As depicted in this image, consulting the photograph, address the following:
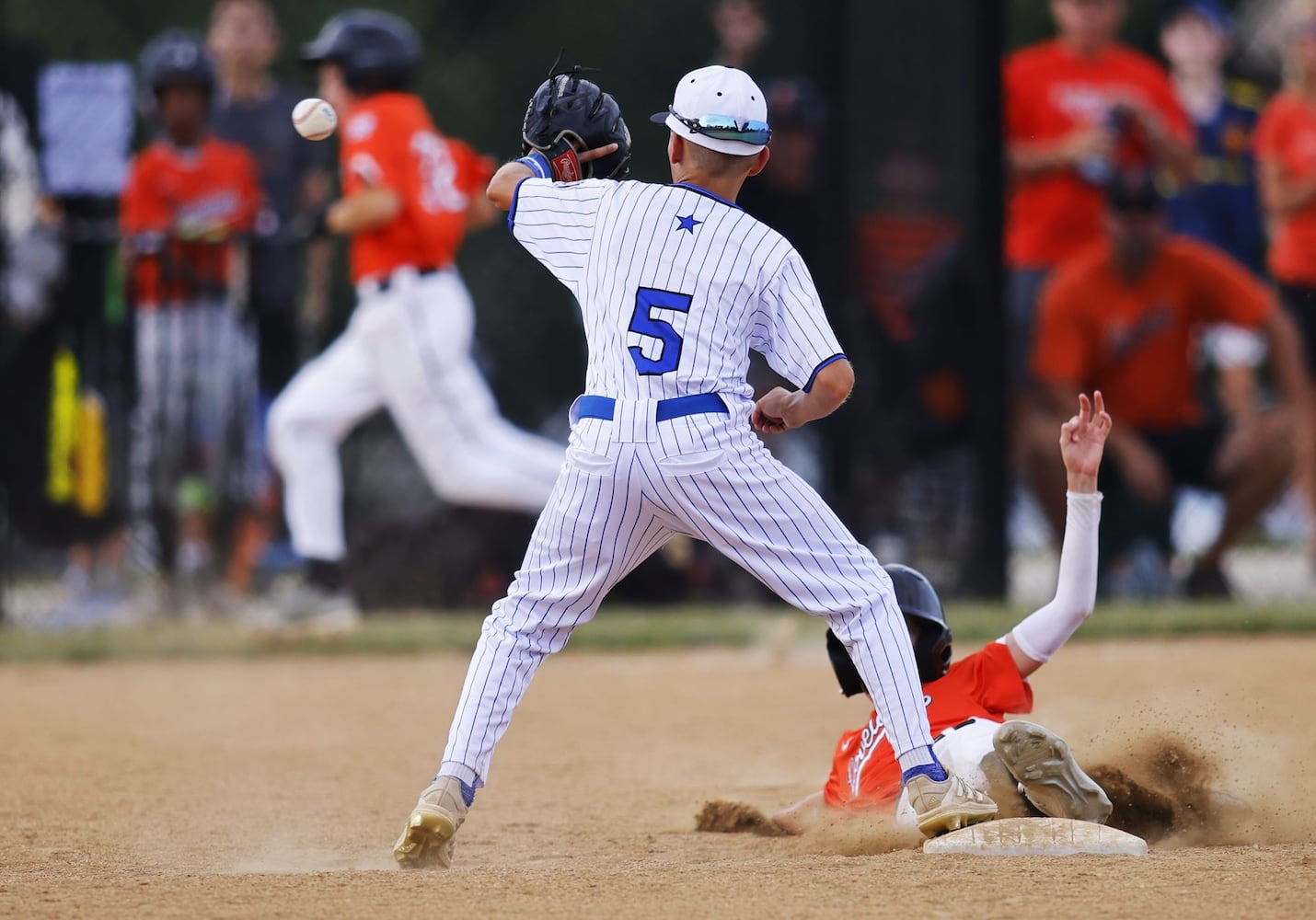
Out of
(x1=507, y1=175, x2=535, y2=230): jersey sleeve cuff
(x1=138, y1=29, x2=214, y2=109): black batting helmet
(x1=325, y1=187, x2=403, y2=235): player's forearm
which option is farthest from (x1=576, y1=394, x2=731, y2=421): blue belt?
(x1=138, y1=29, x2=214, y2=109): black batting helmet

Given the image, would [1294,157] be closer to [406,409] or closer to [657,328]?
[406,409]

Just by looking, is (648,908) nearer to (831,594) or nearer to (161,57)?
(831,594)

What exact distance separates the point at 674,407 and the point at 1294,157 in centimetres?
660

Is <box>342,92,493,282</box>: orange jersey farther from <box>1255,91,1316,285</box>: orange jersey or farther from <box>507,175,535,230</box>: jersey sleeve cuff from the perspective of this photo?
<box>1255,91,1316,285</box>: orange jersey

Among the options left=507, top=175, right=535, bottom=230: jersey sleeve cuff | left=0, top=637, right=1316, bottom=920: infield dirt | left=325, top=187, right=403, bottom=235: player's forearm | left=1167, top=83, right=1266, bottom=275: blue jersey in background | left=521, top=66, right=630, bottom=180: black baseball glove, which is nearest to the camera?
left=0, top=637, right=1316, bottom=920: infield dirt

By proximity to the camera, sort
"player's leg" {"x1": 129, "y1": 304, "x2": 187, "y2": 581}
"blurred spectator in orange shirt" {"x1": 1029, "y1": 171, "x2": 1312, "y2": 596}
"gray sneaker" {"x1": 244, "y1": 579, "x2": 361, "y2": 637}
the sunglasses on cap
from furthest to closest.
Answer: "player's leg" {"x1": 129, "y1": 304, "x2": 187, "y2": 581} → "blurred spectator in orange shirt" {"x1": 1029, "y1": 171, "x2": 1312, "y2": 596} → "gray sneaker" {"x1": 244, "y1": 579, "x2": 361, "y2": 637} → the sunglasses on cap

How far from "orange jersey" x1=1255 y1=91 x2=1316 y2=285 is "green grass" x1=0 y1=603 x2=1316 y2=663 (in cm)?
186

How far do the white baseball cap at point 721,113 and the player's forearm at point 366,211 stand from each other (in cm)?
410

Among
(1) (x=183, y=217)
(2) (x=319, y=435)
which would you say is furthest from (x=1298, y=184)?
(1) (x=183, y=217)

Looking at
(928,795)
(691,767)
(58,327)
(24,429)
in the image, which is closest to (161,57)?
(58,327)

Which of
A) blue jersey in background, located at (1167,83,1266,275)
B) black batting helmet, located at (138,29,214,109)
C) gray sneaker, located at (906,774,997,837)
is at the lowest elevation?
gray sneaker, located at (906,774,997,837)

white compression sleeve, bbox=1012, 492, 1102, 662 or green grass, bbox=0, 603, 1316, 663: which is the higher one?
white compression sleeve, bbox=1012, 492, 1102, 662

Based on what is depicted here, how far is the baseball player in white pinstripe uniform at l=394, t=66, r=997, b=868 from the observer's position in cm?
380

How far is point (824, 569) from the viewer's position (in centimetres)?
384
